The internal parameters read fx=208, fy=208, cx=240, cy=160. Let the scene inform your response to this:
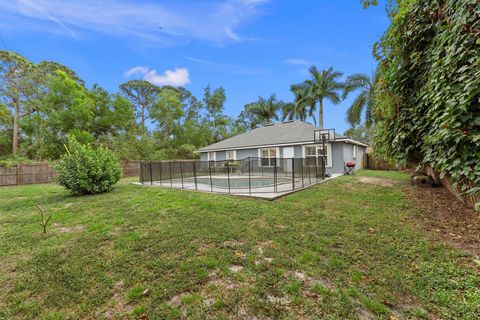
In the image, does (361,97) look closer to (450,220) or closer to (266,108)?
(266,108)

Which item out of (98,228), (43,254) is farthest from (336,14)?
(43,254)

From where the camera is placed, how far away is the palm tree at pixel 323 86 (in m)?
22.2

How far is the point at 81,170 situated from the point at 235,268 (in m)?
7.83

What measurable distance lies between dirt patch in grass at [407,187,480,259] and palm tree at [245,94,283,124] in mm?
24099

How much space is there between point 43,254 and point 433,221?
6.97m

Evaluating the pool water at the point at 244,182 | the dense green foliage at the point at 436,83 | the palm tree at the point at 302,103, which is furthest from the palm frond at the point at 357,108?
the dense green foliage at the point at 436,83

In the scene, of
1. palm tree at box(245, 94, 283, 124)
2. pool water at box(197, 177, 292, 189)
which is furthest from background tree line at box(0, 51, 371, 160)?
pool water at box(197, 177, 292, 189)

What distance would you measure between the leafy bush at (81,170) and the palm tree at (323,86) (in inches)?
787

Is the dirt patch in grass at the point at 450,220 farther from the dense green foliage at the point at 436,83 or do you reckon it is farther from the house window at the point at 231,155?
the house window at the point at 231,155

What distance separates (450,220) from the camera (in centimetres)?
419

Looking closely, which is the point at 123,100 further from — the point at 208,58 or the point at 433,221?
the point at 433,221

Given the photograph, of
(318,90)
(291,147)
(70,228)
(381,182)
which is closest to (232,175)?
(291,147)

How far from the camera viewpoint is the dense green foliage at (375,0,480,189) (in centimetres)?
247

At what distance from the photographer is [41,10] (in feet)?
24.3
